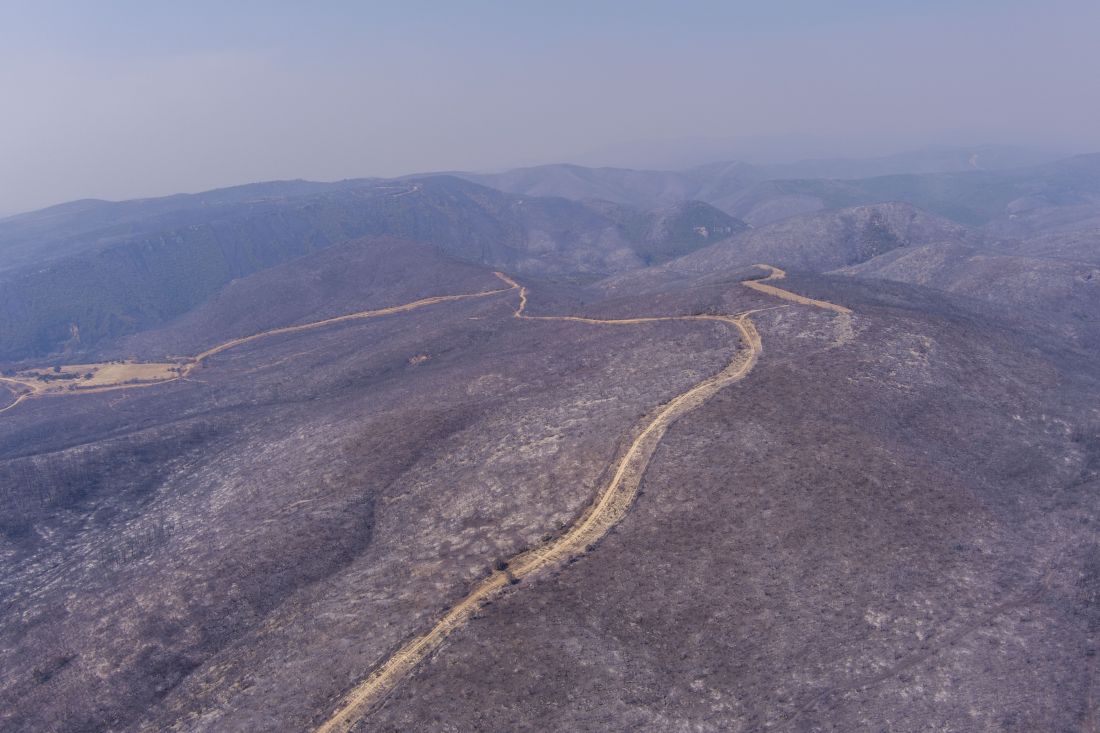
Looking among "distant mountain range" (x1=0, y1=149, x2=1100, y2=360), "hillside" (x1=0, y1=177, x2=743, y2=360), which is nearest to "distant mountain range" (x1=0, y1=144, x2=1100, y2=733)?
"distant mountain range" (x1=0, y1=149, x2=1100, y2=360)

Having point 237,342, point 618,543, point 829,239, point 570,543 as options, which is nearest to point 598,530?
point 618,543

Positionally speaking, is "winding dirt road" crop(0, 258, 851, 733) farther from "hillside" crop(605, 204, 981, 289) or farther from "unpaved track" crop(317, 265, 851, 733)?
"hillside" crop(605, 204, 981, 289)

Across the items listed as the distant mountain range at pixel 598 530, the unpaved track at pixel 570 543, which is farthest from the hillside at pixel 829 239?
the unpaved track at pixel 570 543

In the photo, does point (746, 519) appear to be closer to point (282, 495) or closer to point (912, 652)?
point (912, 652)

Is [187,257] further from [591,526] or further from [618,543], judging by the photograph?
[618,543]

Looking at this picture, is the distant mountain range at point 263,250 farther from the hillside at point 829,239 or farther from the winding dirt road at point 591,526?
the winding dirt road at point 591,526
